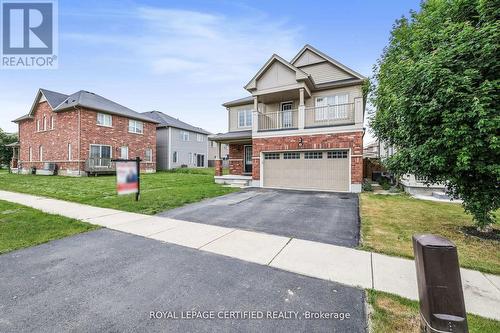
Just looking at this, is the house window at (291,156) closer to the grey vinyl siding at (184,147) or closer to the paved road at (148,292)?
the paved road at (148,292)

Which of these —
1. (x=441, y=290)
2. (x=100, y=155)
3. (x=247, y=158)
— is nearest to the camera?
(x=441, y=290)

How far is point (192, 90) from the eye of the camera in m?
26.7

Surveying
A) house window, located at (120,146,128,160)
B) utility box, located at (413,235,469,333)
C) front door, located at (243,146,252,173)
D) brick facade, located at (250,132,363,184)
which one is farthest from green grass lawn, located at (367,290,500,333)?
house window, located at (120,146,128,160)

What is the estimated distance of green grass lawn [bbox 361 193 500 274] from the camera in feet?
13.2

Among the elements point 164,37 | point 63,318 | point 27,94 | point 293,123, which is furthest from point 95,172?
point 63,318

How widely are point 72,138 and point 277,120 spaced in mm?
18217

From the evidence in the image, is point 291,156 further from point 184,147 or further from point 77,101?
point 184,147

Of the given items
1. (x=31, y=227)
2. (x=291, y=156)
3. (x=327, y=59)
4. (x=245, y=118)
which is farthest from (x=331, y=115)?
(x=31, y=227)

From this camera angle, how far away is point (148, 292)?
2.89m

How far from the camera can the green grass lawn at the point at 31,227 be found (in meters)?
4.61

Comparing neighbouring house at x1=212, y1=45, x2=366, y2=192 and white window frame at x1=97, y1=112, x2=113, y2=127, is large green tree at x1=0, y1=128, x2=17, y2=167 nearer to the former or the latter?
white window frame at x1=97, y1=112, x2=113, y2=127

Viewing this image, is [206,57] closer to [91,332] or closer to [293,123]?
[293,123]

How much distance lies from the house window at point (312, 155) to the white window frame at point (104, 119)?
1926 cm

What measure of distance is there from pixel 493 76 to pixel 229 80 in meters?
21.7
